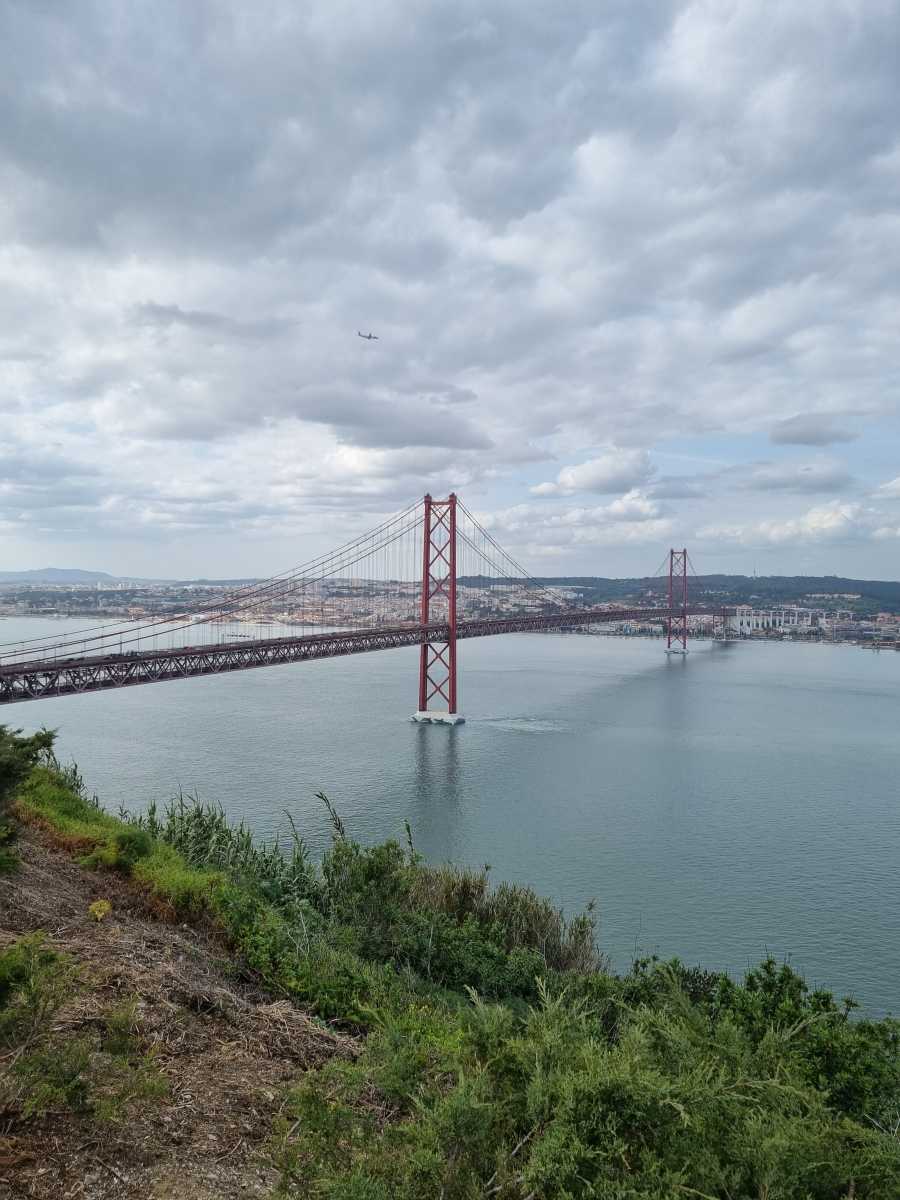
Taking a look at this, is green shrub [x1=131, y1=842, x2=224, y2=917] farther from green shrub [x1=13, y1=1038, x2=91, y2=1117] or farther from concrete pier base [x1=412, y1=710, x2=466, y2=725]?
concrete pier base [x1=412, y1=710, x2=466, y2=725]

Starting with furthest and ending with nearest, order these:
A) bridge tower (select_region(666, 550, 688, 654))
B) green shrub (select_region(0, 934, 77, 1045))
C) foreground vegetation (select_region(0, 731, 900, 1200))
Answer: bridge tower (select_region(666, 550, 688, 654))
green shrub (select_region(0, 934, 77, 1045))
foreground vegetation (select_region(0, 731, 900, 1200))

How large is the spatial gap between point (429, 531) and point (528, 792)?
1565 centimetres

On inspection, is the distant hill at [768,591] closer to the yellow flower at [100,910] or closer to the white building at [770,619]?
the white building at [770,619]

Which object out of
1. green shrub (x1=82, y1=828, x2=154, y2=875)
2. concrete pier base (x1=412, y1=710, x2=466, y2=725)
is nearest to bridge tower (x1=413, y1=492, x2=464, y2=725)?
concrete pier base (x1=412, y1=710, x2=466, y2=725)

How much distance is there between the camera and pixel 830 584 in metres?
121

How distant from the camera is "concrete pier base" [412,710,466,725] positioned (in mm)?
27484

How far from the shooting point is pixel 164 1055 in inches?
131

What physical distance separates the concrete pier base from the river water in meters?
0.85

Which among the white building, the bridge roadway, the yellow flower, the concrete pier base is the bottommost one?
the concrete pier base

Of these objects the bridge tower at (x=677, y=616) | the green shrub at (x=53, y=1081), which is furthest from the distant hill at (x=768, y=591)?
the green shrub at (x=53, y=1081)

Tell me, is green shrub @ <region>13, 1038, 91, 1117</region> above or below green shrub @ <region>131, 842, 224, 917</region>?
above

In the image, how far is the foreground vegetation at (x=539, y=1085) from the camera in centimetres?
217

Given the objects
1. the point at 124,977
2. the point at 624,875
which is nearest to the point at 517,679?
the point at 624,875

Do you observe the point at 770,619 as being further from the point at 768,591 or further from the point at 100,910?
the point at 100,910
